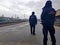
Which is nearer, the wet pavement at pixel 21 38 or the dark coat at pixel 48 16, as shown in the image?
the dark coat at pixel 48 16

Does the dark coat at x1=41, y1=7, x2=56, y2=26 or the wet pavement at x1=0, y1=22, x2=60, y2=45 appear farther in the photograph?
the wet pavement at x1=0, y1=22, x2=60, y2=45

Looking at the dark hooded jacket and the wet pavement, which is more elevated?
the dark hooded jacket

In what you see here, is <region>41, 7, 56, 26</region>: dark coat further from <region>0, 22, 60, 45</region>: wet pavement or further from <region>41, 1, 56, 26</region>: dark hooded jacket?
<region>0, 22, 60, 45</region>: wet pavement

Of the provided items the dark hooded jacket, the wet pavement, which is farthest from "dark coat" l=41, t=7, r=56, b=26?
the wet pavement

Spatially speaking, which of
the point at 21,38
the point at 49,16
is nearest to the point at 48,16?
the point at 49,16

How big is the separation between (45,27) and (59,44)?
2002 mm

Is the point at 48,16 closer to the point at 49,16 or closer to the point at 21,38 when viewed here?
the point at 49,16

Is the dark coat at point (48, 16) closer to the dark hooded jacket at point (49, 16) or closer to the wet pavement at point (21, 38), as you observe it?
the dark hooded jacket at point (49, 16)

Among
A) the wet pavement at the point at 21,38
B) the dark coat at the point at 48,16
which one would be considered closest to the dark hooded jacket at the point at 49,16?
the dark coat at the point at 48,16

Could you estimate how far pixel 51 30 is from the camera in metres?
8.42

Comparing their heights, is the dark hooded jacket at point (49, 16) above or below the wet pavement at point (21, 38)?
above

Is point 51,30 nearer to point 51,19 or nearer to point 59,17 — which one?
point 51,19

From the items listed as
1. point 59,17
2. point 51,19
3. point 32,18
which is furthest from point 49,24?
point 59,17

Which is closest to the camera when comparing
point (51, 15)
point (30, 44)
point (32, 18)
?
point (51, 15)
